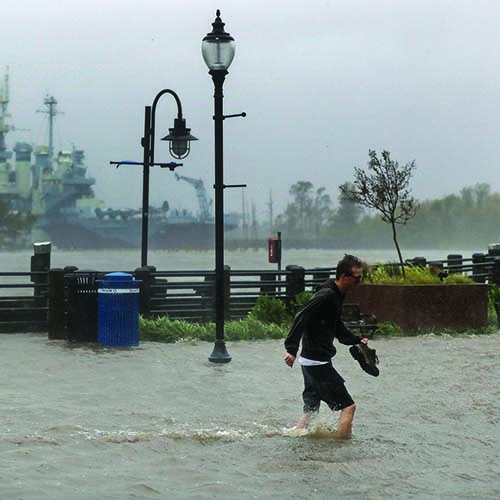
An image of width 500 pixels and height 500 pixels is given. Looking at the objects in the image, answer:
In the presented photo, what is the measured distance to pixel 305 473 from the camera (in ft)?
27.1

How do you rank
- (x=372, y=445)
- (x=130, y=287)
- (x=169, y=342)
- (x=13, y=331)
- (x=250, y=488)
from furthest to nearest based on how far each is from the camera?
(x=13, y=331) → (x=169, y=342) → (x=130, y=287) → (x=372, y=445) → (x=250, y=488)

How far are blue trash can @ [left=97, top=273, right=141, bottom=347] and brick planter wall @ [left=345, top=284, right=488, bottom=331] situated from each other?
15.7 ft

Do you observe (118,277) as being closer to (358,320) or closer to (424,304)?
(358,320)

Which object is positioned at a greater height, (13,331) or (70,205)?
(70,205)

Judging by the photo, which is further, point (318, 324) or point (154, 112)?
point (154, 112)

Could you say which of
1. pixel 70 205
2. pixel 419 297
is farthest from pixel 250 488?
pixel 70 205

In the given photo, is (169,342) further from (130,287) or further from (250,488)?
(250,488)

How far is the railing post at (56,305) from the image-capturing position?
18328 mm

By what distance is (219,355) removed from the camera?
15.7 metres

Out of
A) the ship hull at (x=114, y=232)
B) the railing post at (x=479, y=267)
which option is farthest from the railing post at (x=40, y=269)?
the ship hull at (x=114, y=232)

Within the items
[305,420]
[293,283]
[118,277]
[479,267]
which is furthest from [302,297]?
[305,420]

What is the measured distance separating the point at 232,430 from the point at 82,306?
311 inches

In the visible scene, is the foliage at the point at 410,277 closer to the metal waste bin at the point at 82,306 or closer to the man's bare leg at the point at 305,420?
the metal waste bin at the point at 82,306

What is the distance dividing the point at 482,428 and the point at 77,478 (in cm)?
437
